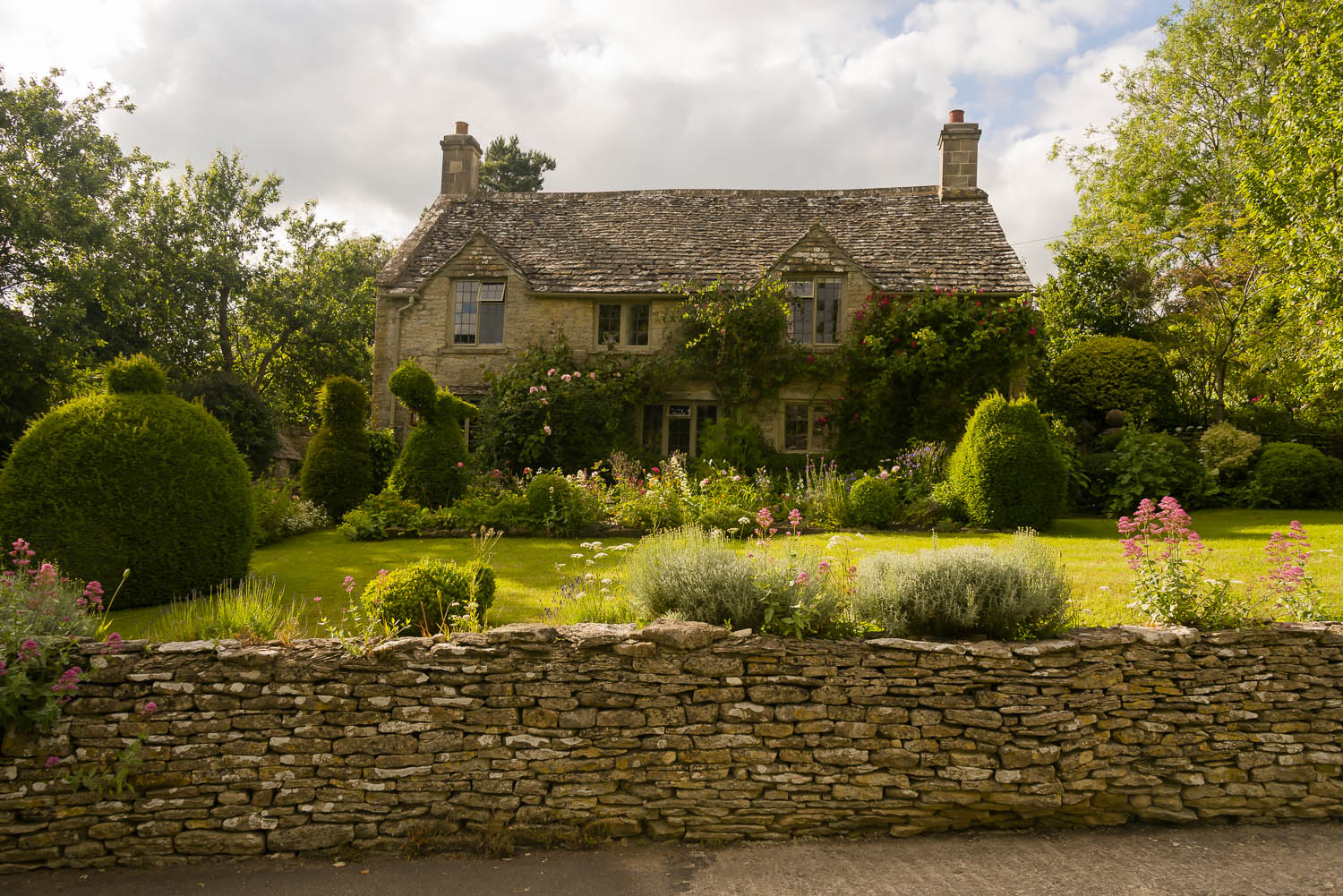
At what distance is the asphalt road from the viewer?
430 centimetres

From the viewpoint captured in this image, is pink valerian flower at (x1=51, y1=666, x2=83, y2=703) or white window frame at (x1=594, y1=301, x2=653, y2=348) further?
white window frame at (x1=594, y1=301, x2=653, y2=348)

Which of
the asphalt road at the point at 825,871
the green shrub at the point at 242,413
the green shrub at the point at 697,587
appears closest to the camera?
the asphalt road at the point at 825,871

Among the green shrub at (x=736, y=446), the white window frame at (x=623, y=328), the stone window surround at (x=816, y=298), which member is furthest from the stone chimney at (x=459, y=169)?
the green shrub at (x=736, y=446)

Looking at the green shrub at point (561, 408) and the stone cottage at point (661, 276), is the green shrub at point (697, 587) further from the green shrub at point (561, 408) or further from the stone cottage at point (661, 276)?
the stone cottage at point (661, 276)

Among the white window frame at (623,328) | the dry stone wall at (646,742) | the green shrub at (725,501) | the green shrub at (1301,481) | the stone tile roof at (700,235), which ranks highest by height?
the stone tile roof at (700,235)

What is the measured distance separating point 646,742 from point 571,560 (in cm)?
478

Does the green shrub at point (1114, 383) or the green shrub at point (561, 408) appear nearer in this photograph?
the green shrub at point (561, 408)

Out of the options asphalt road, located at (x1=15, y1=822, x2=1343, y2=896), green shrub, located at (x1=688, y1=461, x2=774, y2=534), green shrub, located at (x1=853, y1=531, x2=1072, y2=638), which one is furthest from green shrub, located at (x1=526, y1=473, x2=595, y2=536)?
asphalt road, located at (x1=15, y1=822, x2=1343, y2=896)

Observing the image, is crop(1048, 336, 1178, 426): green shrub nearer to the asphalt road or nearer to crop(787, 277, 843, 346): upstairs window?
crop(787, 277, 843, 346): upstairs window

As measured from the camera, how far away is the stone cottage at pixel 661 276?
1808 centimetres

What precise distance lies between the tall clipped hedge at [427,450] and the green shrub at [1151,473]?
12.5m

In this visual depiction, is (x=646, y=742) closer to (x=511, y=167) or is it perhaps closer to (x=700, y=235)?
(x=700, y=235)

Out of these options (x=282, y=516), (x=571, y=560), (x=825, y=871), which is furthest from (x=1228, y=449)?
(x=282, y=516)

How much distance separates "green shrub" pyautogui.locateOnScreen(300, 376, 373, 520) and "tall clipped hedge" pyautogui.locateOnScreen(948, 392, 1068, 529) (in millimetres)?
10842
